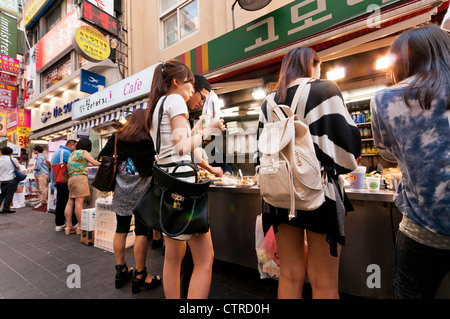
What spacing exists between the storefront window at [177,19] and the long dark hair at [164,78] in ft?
18.6

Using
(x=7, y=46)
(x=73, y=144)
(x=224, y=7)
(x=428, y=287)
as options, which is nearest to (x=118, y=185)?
(x=428, y=287)

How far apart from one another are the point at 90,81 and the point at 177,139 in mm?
8869

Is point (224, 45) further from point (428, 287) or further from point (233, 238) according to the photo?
point (428, 287)

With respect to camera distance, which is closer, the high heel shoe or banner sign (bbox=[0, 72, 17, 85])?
the high heel shoe

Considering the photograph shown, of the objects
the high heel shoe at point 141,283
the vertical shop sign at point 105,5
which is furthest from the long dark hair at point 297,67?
the vertical shop sign at point 105,5

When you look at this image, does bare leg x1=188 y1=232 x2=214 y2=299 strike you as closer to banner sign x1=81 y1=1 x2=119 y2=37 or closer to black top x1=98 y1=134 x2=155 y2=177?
black top x1=98 y1=134 x2=155 y2=177

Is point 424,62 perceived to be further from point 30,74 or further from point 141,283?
point 30,74

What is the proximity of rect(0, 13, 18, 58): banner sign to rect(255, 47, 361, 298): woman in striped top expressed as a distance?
17052mm

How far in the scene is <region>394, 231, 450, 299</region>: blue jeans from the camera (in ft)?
3.01

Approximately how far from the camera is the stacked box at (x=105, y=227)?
3634 mm

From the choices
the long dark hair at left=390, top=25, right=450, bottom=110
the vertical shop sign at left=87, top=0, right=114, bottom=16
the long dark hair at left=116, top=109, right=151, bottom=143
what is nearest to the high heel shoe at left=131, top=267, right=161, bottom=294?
the long dark hair at left=116, top=109, right=151, bottom=143

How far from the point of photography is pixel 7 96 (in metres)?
13.2

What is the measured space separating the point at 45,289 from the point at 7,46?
15591 millimetres
